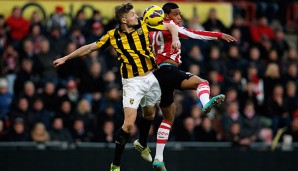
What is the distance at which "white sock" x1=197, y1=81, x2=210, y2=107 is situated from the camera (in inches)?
516

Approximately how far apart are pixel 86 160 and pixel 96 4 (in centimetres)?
676

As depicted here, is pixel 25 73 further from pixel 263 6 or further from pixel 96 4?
pixel 263 6

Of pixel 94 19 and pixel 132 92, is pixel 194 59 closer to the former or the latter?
pixel 94 19

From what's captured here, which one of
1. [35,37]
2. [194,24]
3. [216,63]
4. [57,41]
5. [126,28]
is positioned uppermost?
[126,28]

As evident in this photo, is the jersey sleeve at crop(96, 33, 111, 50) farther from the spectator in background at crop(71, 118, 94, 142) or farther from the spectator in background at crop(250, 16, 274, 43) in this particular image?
the spectator in background at crop(250, 16, 274, 43)

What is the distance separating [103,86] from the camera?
1834 cm

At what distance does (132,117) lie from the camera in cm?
1337

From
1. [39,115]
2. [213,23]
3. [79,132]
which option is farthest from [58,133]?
[213,23]

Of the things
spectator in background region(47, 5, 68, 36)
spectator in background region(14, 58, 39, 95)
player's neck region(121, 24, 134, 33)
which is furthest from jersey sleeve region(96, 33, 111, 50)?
spectator in background region(47, 5, 68, 36)

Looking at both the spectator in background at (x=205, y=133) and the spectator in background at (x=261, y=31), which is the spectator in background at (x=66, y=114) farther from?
the spectator in background at (x=261, y=31)

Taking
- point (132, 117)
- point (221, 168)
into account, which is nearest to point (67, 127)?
point (221, 168)

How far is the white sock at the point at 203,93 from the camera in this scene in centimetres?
1311

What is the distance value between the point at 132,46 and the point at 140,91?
0.64 metres

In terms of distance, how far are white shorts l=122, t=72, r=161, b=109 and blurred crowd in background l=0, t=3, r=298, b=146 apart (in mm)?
3264
